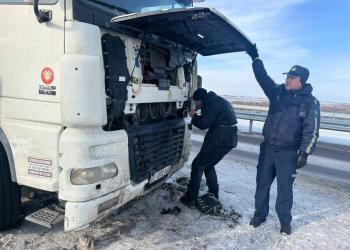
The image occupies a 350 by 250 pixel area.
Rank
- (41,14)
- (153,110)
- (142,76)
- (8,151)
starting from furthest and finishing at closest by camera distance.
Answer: (153,110) < (142,76) < (8,151) < (41,14)

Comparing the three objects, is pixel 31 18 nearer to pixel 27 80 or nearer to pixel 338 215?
pixel 27 80

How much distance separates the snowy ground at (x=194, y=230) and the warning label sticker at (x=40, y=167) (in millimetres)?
839

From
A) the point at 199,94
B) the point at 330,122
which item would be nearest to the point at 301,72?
the point at 199,94

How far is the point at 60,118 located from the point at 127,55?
3.01 ft

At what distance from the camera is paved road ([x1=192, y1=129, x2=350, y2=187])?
7.48m

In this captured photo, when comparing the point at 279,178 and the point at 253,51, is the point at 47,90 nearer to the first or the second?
the point at 253,51

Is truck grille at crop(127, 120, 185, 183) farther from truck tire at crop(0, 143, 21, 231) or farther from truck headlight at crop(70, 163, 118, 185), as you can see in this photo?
truck tire at crop(0, 143, 21, 231)

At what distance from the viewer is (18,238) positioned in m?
3.71

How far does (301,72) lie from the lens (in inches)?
166

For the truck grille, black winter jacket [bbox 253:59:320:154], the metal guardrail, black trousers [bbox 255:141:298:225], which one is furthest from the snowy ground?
the metal guardrail

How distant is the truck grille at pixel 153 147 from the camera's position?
3648 millimetres

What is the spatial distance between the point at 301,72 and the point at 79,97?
2.60 meters

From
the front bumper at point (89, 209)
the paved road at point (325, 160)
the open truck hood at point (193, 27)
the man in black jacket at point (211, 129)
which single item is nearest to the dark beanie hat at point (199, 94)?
the man in black jacket at point (211, 129)

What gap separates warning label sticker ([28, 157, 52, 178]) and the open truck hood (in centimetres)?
141
